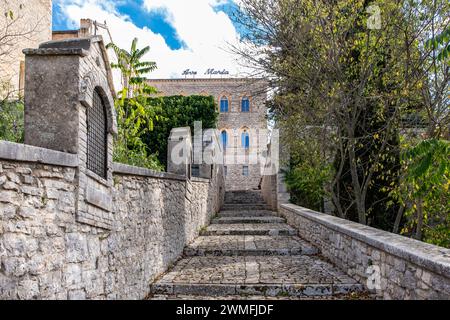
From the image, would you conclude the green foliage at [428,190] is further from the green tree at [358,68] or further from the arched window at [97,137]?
the arched window at [97,137]

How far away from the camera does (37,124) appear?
336 cm

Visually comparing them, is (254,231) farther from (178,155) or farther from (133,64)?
(133,64)

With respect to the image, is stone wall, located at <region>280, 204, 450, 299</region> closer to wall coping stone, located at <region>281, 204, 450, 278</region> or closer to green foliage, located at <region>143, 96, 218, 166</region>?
wall coping stone, located at <region>281, 204, 450, 278</region>

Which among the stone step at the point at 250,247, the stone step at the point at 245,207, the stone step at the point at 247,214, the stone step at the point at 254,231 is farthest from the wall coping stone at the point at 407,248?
the stone step at the point at 245,207

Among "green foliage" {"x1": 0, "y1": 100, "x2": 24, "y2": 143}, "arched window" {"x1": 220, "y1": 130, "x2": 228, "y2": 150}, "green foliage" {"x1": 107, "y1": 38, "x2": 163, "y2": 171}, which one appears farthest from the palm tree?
"arched window" {"x1": 220, "y1": 130, "x2": 228, "y2": 150}

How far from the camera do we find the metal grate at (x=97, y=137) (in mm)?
3822

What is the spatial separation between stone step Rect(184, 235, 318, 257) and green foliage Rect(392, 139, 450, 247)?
206cm

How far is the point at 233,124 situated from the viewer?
3116cm

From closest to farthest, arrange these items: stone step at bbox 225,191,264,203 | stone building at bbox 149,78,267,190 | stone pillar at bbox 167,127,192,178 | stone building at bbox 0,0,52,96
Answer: stone pillar at bbox 167,127,192,178
stone building at bbox 0,0,52,96
stone step at bbox 225,191,264,203
stone building at bbox 149,78,267,190

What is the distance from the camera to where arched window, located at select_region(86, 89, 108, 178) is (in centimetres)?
382

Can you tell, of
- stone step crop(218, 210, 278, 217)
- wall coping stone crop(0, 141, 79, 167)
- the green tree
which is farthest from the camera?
stone step crop(218, 210, 278, 217)

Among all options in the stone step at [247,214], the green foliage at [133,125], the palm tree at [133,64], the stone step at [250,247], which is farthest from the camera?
the stone step at [247,214]

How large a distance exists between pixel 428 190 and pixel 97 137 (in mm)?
5074
